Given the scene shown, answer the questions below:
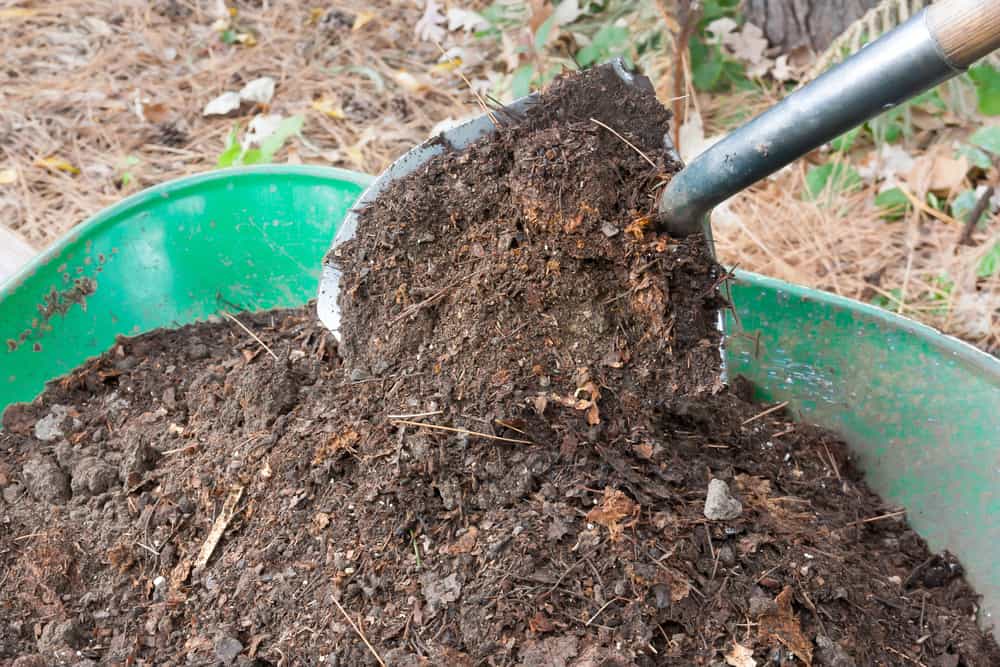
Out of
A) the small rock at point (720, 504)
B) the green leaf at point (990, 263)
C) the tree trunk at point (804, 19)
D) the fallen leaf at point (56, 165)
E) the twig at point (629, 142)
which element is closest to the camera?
the small rock at point (720, 504)

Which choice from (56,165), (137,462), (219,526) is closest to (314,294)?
(137,462)

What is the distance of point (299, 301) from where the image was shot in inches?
72.2

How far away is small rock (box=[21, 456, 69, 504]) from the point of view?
144cm

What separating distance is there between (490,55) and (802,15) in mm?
1098

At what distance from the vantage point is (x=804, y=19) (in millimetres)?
2805

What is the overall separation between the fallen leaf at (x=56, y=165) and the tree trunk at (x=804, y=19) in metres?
2.32

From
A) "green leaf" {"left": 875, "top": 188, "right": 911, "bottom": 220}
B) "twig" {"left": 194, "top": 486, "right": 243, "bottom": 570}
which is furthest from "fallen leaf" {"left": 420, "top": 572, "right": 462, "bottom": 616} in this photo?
"green leaf" {"left": 875, "top": 188, "right": 911, "bottom": 220}

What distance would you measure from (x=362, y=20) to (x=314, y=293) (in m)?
1.89

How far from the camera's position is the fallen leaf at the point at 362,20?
10.9 ft

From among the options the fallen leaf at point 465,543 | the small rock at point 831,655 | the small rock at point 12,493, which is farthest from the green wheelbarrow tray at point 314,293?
the fallen leaf at point 465,543

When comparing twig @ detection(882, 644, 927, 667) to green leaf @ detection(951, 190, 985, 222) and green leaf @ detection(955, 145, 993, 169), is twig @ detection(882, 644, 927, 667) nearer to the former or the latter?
green leaf @ detection(951, 190, 985, 222)

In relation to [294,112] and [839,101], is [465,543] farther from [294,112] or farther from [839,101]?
[294,112]

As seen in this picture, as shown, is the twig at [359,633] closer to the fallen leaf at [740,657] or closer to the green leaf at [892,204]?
the fallen leaf at [740,657]

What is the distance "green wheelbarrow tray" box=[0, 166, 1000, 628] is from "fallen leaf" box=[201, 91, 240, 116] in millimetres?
1379
